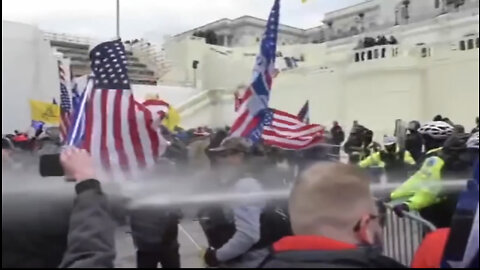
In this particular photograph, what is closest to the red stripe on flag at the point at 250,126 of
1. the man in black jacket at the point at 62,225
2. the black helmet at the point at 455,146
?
the black helmet at the point at 455,146

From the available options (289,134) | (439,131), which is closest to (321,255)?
(439,131)

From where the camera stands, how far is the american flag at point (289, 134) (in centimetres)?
593

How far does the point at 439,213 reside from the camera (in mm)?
4094

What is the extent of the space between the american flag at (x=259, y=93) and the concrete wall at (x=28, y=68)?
3836 mm

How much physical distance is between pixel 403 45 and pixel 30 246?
1555 cm

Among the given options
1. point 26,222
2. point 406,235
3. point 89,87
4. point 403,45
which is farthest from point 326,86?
point 26,222

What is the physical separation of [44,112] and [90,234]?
787 cm

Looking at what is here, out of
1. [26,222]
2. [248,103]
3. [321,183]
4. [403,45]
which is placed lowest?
[26,222]

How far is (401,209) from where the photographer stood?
405cm

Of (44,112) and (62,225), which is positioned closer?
(62,225)

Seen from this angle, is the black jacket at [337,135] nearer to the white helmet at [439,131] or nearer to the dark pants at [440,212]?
the white helmet at [439,131]

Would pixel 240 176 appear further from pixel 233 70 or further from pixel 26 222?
pixel 233 70

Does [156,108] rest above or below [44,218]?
above

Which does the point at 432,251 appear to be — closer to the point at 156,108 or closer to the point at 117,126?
the point at 117,126
